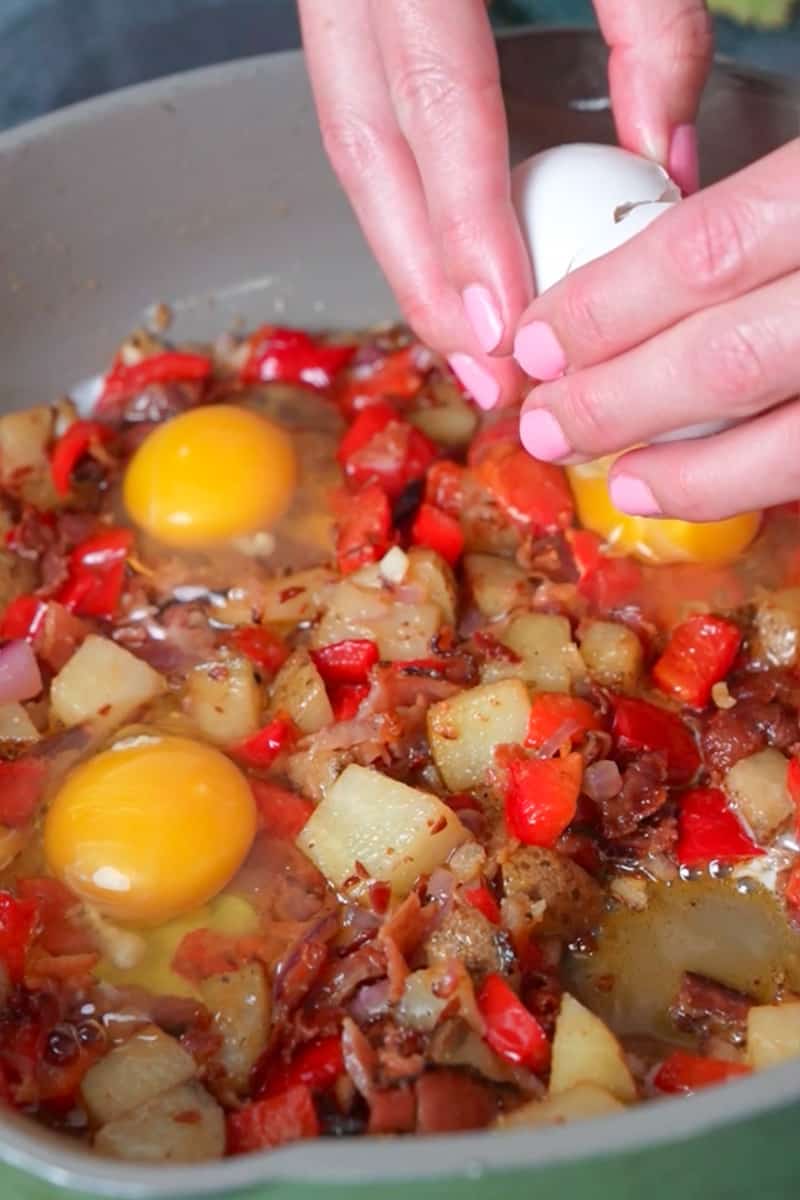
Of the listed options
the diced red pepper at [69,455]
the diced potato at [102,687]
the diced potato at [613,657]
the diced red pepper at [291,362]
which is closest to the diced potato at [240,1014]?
the diced potato at [102,687]

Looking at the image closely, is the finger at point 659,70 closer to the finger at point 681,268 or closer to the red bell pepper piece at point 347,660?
the finger at point 681,268

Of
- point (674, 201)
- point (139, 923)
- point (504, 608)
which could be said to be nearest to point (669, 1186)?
point (139, 923)

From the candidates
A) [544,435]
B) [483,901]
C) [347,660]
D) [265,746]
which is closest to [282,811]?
[265,746]

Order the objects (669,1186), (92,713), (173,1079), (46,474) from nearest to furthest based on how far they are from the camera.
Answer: (669,1186) < (173,1079) < (92,713) < (46,474)

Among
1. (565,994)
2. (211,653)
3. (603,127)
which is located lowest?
(565,994)

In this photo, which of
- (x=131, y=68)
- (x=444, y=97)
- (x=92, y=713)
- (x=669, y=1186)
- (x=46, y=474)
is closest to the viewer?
(x=669, y=1186)

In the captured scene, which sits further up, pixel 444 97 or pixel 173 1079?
pixel 444 97

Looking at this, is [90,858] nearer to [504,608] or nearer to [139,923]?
[139,923]
